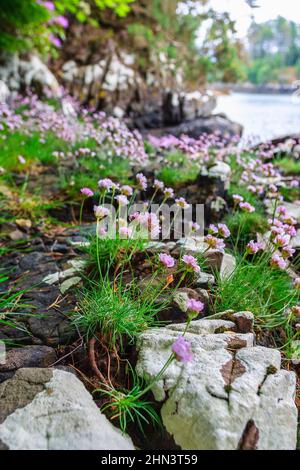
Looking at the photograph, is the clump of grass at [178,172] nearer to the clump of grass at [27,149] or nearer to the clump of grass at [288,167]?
the clump of grass at [27,149]

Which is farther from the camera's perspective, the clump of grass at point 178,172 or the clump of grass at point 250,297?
the clump of grass at point 178,172

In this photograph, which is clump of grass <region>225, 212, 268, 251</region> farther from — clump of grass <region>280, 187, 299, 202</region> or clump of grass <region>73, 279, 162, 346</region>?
clump of grass <region>73, 279, 162, 346</region>

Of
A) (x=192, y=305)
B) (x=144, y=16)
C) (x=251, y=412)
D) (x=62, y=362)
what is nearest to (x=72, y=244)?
(x=62, y=362)

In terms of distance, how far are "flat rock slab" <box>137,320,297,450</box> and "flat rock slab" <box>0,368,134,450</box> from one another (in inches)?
9.1

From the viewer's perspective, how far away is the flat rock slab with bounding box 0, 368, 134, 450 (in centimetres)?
123

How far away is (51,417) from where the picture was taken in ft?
4.35

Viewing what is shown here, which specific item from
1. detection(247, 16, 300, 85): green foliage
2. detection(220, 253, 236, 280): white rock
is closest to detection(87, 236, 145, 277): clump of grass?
detection(220, 253, 236, 280): white rock

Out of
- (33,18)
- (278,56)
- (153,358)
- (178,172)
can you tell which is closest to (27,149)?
(178,172)

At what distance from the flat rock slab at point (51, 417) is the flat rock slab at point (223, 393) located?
0.23 metres

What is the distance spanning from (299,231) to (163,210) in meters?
1.27

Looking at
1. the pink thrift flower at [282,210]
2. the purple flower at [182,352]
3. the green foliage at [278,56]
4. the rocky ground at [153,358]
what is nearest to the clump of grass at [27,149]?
the rocky ground at [153,358]

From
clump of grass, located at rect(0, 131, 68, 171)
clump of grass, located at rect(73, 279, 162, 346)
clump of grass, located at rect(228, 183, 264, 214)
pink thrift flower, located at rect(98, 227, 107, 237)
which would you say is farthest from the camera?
clump of grass, located at rect(0, 131, 68, 171)

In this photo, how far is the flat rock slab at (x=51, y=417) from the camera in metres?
1.23

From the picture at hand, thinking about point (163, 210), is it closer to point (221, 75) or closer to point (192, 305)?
point (192, 305)
